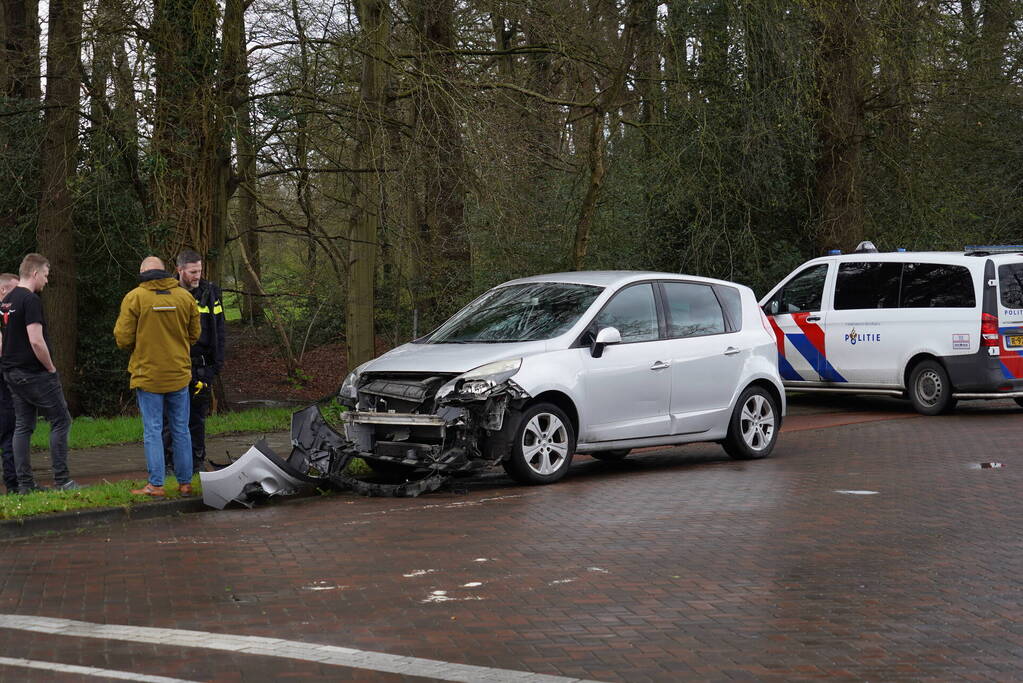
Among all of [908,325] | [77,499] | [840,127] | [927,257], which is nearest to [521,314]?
[77,499]

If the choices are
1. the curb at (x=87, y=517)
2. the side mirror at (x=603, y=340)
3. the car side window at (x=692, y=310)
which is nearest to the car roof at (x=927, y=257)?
the car side window at (x=692, y=310)

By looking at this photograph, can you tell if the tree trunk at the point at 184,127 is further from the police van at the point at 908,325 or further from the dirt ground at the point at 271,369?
the dirt ground at the point at 271,369

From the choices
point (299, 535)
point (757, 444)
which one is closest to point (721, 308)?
point (757, 444)

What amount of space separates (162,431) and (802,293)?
10541 millimetres

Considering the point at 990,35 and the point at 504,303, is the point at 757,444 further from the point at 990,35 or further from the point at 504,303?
the point at 990,35

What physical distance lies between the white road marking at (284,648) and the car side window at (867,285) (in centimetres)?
1262

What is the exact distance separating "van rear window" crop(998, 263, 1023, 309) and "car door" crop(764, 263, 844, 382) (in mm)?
2423

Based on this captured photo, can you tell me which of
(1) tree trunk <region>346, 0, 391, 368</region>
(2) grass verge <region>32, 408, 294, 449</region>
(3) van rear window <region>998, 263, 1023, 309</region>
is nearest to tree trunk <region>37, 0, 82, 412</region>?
(2) grass verge <region>32, 408, 294, 449</region>

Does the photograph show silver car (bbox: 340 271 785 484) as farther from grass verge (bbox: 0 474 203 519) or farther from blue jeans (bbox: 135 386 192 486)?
grass verge (bbox: 0 474 203 519)

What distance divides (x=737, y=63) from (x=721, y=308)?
904 cm

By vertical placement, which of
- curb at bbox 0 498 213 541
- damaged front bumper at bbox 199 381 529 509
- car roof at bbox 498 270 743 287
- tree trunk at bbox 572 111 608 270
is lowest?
curb at bbox 0 498 213 541

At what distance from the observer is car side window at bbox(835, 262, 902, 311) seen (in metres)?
17.0

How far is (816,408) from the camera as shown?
18562 mm

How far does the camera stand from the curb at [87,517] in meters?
8.79
